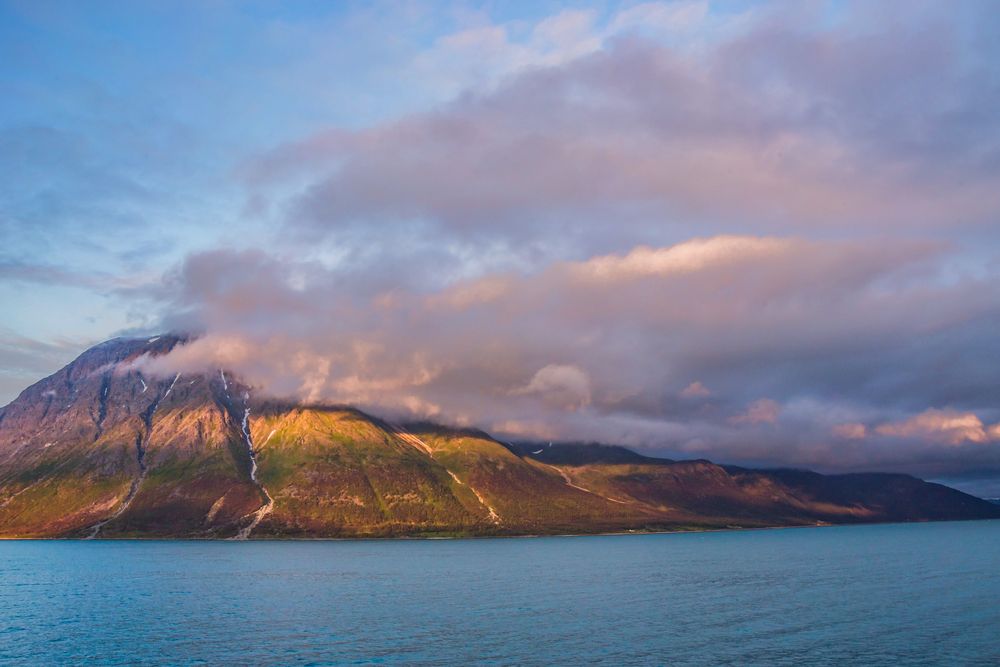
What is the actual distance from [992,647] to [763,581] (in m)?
89.3

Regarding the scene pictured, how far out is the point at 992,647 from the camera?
10025cm

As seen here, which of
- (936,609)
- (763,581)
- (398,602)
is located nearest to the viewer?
(936,609)

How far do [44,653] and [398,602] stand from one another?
65.2 m

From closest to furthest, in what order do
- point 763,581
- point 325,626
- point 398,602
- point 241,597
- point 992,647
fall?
point 992,647 → point 325,626 → point 398,602 → point 241,597 → point 763,581

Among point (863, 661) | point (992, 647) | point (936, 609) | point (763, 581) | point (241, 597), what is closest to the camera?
point (863, 661)

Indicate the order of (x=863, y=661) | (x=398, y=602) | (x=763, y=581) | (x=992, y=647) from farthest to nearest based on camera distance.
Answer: (x=763, y=581)
(x=398, y=602)
(x=992, y=647)
(x=863, y=661)

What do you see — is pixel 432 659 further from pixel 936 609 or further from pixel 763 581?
pixel 763 581

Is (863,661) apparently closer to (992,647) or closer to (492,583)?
(992,647)

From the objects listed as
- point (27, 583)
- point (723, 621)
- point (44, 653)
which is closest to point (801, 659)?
point (723, 621)

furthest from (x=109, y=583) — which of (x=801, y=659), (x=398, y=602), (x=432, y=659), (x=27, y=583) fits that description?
(x=801, y=659)

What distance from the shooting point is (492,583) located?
191 meters

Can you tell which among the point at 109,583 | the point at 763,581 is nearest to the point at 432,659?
the point at 763,581

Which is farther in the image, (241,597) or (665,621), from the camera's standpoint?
(241,597)

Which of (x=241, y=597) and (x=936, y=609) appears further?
(x=241, y=597)
